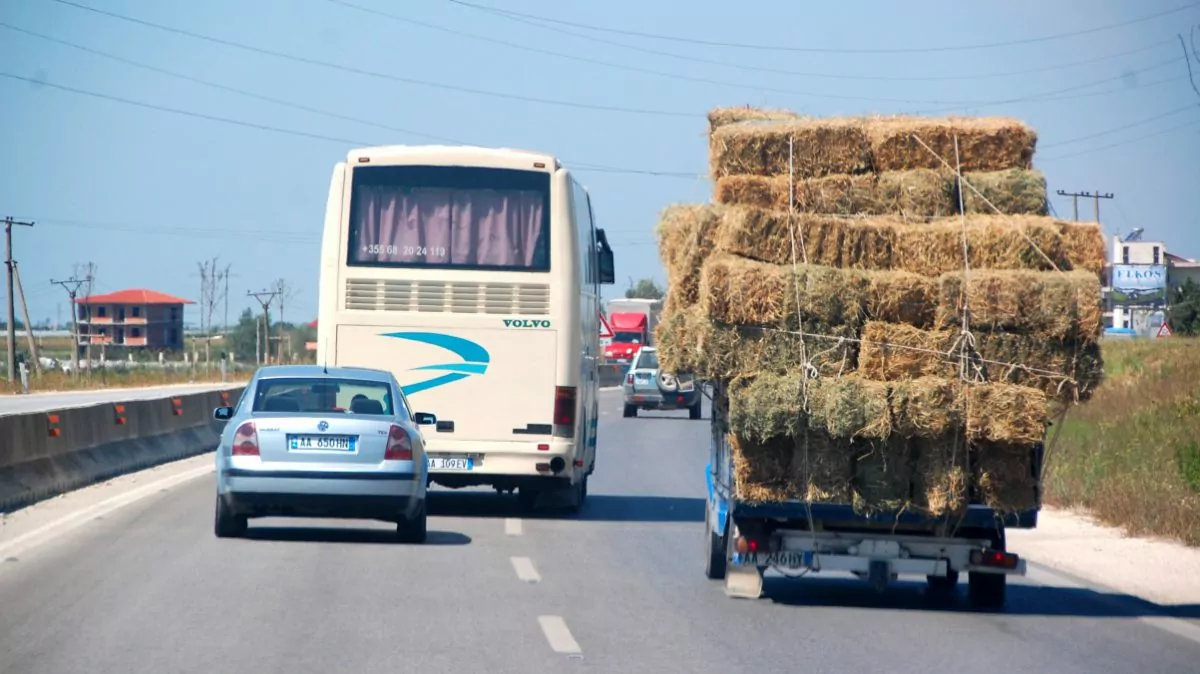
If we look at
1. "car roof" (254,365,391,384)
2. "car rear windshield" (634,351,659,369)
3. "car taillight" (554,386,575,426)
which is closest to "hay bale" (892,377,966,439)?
"car roof" (254,365,391,384)

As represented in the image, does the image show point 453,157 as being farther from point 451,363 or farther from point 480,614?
point 480,614

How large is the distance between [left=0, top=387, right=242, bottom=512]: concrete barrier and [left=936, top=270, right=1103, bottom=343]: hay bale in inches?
403

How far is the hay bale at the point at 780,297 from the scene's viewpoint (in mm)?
10516

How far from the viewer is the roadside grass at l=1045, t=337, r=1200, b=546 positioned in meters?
16.3

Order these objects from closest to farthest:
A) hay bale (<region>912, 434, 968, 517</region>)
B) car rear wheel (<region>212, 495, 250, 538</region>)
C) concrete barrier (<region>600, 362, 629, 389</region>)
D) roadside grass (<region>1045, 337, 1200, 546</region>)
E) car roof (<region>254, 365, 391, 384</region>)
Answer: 1. hay bale (<region>912, 434, 968, 517</region>)
2. car rear wheel (<region>212, 495, 250, 538</region>)
3. car roof (<region>254, 365, 391, 384</region>)
4. roadside grass (<region>1045, 337, 1200, 546</region>)
5. concrete barrier (<region>600, 362, 629, 389</region>)

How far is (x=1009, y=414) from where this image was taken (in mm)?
10281

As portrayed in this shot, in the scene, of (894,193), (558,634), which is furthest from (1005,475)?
(558,634)

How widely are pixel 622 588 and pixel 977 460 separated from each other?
2768 mm

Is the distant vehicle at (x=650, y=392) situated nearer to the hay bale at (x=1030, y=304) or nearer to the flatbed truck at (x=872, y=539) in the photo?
the flatbed truck at (x=872, y=539)

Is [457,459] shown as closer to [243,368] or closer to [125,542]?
[125,542]

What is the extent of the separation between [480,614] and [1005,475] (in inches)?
139

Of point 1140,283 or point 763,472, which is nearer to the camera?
point 763,472

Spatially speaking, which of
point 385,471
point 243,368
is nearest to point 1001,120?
point 385,471

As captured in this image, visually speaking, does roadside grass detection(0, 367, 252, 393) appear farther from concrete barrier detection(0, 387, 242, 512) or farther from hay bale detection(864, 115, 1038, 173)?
hay bale detection(864, 115, 1038, 173)
